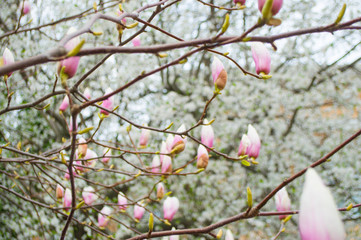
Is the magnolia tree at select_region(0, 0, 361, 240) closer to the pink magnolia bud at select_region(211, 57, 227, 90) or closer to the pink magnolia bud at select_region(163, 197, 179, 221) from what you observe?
the pink magnolia bud at select_region(163, 197, 179, 221)

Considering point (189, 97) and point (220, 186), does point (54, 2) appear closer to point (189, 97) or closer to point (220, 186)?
point (189, 97)

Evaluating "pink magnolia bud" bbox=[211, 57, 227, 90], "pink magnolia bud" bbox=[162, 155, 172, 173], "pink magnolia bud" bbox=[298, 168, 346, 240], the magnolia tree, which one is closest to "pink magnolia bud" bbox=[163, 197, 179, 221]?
"pink magnolia bud" bbox=[162, 155, 172, 173]

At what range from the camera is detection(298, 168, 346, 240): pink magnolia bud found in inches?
14.2

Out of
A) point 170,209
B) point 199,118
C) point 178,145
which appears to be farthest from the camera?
point 199,118

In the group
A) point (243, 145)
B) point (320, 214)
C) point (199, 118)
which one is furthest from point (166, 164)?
point (199, 118)

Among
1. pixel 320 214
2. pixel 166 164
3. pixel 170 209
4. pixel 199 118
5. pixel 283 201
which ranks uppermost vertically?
pixel 199 118

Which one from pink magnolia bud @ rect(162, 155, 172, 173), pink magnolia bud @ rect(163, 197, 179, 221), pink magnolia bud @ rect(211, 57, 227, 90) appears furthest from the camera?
pink magnolia bud @ rect(163, 197, 179, 221)

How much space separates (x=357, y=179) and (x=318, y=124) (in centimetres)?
87

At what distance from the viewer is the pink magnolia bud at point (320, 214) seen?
0.36m

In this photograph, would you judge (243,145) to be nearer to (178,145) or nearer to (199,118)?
(178,145)

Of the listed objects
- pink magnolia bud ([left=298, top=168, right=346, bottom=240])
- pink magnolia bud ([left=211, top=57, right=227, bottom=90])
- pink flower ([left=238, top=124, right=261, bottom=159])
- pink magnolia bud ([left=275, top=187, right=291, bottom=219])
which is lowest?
pink magnolia bud ([left=298, top=168, right=346, bottom=240])

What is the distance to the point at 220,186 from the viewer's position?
4297 millimetres

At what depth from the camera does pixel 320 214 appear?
0.36 metres

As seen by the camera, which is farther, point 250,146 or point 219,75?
point 250,146
